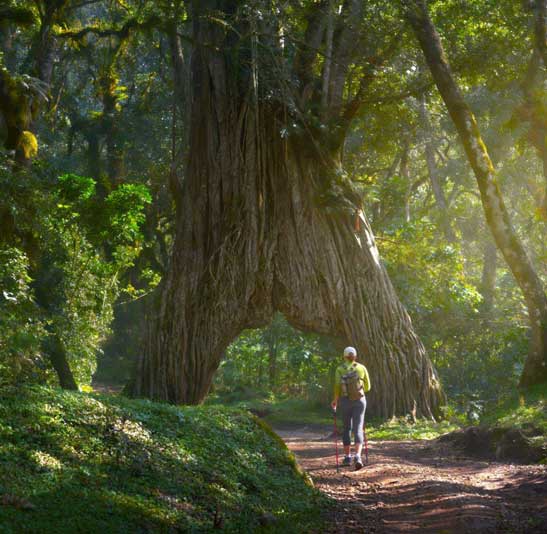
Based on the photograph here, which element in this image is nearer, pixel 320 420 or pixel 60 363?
pixel 60 363

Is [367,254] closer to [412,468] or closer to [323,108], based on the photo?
[323,108]

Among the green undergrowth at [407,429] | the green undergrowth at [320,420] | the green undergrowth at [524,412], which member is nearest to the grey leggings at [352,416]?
the green undergrowth at [320,420]

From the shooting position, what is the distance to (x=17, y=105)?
1523cm

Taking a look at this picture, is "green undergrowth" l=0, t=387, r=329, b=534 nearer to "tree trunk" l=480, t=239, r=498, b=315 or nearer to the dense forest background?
the dense forest background

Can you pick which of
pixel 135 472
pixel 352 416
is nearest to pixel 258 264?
pixel 352 416

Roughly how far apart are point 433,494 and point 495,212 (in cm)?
840

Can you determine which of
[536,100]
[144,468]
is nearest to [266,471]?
[144,468]

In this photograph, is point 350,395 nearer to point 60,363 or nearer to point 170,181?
point 60,363

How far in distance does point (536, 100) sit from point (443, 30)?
3.52 meters

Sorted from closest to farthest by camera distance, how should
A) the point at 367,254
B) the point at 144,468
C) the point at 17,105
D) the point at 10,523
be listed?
the point at 10,523 < the point at 144,468 < the point at 17,105 < the point at 367,254

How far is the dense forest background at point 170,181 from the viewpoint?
1572 cm

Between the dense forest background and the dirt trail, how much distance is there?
4.05 m

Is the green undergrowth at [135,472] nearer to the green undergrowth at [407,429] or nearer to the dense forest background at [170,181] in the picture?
the dense forest background at [170,181]

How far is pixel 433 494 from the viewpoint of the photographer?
9453 mm
